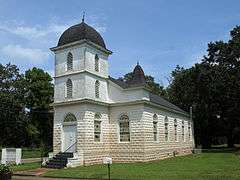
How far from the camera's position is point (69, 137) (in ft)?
101

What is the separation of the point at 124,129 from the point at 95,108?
328 centimetres

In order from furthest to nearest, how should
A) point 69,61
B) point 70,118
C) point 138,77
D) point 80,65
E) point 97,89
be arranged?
point 138,77, point 97,89, point 69,61, point 80,65, point 70,118

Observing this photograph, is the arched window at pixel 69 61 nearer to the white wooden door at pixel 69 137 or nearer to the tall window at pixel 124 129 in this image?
the white wooden door at pixel 69 137

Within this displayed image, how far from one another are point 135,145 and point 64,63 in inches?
357

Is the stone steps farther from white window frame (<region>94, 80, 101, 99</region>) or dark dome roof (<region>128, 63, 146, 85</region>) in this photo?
dark dome roof (<region>128, 63, 146, 85</region>)

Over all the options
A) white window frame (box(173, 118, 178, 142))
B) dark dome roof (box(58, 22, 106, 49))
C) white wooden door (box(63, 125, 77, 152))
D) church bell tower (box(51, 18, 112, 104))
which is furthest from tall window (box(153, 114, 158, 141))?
dark dome roof (box(58, 22, 106, 49))

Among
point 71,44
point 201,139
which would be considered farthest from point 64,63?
point 201,139

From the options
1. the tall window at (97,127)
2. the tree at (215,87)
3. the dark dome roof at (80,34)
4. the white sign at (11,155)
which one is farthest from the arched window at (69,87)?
the tree at (215,87)

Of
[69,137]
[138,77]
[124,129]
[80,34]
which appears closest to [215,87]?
[138,77]

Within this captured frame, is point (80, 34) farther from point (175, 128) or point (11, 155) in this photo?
point (175, 128)

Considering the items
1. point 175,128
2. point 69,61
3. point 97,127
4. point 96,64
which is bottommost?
point 97,127

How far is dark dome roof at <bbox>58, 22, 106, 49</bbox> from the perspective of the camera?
31.9 meters

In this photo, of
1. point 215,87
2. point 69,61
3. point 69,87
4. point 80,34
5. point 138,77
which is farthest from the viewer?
point 215,87

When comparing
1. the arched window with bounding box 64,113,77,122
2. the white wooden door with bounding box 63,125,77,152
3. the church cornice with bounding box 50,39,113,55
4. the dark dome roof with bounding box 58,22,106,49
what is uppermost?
the dark dome roof with bounding box 58,22,106,49
